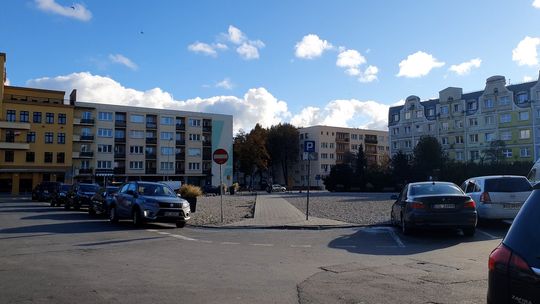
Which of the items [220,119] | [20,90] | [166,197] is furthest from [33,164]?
[166,197]

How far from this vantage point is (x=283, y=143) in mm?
113062

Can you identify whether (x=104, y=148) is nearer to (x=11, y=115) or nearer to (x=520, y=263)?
(x=11, y=115)

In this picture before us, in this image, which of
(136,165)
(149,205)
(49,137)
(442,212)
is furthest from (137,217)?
(136,165)

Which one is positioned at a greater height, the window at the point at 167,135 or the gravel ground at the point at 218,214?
the window at the point at 167,135

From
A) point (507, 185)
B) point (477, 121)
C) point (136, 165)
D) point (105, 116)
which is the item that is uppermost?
point (105, 116)

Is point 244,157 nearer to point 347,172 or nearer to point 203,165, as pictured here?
point 203,165

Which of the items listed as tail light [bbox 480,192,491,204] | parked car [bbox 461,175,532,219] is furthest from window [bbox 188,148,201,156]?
tail light [bbox 480,192,491,204]

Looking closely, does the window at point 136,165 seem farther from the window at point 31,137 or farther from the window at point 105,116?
the window at point 31,137

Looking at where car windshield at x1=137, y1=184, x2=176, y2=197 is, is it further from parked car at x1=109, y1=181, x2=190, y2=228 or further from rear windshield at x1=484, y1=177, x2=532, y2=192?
rear windshield at x1=484, y1=177, x2=532, y2=192

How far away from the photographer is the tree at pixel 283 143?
113125 mm

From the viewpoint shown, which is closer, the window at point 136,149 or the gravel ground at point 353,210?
the gravel ground at point 353,210

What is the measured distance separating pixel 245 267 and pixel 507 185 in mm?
9677

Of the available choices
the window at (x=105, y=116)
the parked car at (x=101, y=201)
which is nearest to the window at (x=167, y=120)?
the window at (x=105, y=116)

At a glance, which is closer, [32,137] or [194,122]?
[32,137]
